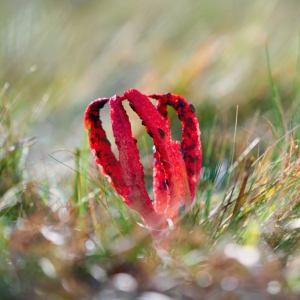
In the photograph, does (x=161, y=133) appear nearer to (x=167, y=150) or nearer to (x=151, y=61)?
(x=167, y=150)

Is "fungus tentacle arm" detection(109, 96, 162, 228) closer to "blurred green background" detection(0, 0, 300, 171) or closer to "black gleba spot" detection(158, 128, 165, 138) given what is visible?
"black gleba spot" detection(158, 128, 165, 138)

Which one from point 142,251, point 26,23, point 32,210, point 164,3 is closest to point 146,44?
point 164,3

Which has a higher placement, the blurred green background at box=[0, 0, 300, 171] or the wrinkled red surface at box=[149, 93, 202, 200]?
the blurred green background at box=[0, 0, 300, 171]

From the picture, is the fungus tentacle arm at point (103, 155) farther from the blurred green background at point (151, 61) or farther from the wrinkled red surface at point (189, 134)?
the blurred green background at point (151, 61)

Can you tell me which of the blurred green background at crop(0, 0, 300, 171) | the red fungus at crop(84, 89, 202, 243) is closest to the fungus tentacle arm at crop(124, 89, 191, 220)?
the red fungus at crop(84, 89, 202, 243)

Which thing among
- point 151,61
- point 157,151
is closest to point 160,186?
point 157,151

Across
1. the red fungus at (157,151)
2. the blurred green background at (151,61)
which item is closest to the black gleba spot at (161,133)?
the red fungus at (157,151)
